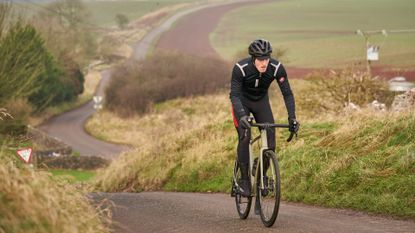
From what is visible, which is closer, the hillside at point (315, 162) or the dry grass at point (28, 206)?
the dry grass at point (28, 206)

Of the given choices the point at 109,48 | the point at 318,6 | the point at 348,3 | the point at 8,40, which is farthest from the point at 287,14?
the point at 8,40

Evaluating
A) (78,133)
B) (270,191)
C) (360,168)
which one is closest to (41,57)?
(78,133)

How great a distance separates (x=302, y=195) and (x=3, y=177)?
7830 mm

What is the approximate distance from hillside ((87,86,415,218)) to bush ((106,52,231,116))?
54.2 meters

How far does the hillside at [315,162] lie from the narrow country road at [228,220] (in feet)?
1.61

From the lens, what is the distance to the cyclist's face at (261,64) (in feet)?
30.6

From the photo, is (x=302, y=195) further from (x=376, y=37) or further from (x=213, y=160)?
(x=376, y=37)

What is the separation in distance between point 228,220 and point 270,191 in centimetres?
128

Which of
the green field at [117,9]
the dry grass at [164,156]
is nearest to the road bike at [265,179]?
the dry grass at [164,156]

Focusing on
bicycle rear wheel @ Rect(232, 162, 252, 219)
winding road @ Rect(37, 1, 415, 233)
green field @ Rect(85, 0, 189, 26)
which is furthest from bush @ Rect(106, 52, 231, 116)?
bicycle rear wheel @ Rect(232, 162, 252, 219)

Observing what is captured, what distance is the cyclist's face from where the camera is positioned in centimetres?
931

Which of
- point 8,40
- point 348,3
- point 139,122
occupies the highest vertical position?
point 348,3

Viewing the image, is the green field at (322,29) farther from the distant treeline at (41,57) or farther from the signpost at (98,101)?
the distant treeline at (41,57)

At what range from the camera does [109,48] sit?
120875 mm
